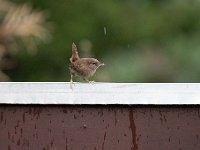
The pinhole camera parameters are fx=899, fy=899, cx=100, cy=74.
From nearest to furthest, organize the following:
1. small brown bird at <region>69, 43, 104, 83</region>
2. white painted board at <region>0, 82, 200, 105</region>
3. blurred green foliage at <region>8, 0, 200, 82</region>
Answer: white painted board at <region>0, 82, 200, 105</region>, small brown bird at <region>69, 43, 104, 83</region>, blurred green foliage at <region>8, 0, 200, 82</region>

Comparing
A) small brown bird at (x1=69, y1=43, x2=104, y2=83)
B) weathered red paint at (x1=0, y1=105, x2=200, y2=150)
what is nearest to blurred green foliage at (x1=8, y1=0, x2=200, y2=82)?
small brown bird at (x1=69, y1=43, x2=104, y2=83)

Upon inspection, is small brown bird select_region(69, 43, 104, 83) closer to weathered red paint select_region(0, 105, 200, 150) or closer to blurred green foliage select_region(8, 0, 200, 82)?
weathered red paint select_region(0, 105, 200, 150)

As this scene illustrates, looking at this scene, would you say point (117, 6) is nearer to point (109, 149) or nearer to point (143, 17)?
point (143, 17)

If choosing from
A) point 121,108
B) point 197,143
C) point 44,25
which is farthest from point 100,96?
point 44,25

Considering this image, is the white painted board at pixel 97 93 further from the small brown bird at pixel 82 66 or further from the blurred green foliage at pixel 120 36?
the blurred green foliage at pixel 120 36

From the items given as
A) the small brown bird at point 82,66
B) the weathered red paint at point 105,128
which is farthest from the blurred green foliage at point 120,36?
the weathered red paint at point 105,128

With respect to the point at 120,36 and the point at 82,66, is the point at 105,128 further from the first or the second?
the point at 120,36
